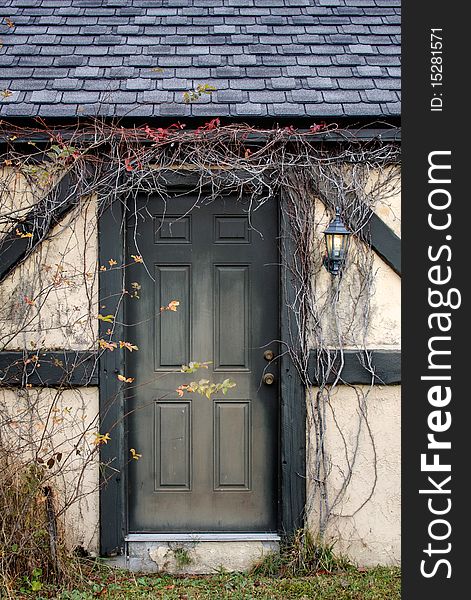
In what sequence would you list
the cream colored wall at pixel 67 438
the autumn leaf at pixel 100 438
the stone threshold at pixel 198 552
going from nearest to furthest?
the autumn leaf at pixel 100 438, the cream colored wall at pixel 67 438, the stone threshold at pixel 198 552

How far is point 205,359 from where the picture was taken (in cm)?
486

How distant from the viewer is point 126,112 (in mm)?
4551

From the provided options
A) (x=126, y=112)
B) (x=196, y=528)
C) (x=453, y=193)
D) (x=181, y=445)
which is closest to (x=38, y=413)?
(x=181, y=445)

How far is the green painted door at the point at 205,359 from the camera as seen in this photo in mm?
4828

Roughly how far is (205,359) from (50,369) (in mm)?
1048

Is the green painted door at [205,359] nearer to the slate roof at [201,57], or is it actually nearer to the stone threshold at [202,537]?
the stone threshold at [202,537]

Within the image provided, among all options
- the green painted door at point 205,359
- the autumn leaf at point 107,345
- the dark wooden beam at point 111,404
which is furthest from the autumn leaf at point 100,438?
the autumn leaf at point 107,345

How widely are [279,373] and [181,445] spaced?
85 centimetres

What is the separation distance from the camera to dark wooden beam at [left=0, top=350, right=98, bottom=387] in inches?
181

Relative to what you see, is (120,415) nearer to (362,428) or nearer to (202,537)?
(202,537)

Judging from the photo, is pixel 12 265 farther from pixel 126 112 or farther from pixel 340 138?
pixel 340 138

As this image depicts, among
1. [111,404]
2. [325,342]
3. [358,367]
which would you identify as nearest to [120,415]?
[111,404]

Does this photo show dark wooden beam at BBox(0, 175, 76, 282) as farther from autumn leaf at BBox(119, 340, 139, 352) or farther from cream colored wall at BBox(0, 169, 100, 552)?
autumn leaf at BBox(119, 340, 139, 352)

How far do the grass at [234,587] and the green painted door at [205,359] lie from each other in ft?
1.27
